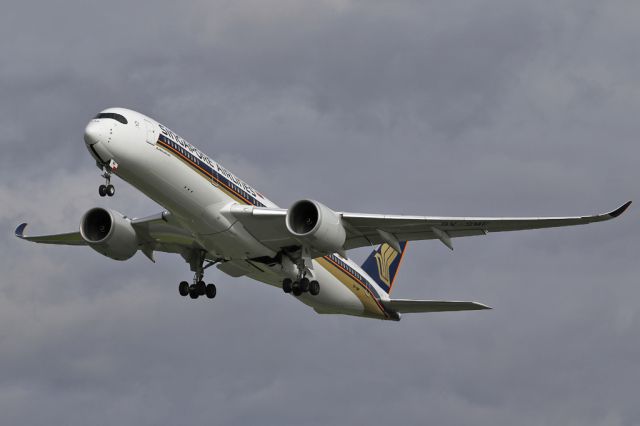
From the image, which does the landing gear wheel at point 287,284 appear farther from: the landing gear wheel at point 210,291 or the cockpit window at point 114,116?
the cockpit window at point 114,116

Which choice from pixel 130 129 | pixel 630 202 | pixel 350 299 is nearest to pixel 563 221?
pixel 630 202

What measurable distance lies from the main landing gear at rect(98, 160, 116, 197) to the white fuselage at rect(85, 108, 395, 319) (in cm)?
27

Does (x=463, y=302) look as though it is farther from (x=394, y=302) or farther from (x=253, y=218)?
(x=253, y=218)

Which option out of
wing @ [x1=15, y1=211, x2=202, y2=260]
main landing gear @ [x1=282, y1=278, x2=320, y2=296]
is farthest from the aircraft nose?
main landing gear @ [x1=282, y1=278, x2=320, y2=296]

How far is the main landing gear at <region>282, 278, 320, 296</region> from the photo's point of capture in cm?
4312

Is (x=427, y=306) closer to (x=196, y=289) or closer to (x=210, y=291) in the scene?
(x=210, y=291)

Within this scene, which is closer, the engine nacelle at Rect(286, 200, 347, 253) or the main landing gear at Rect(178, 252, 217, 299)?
the engine nacelle at Rect(286, 200, 347, 253)

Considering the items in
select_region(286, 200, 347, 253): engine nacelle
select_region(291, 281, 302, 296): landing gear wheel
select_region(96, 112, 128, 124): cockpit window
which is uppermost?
select_region(96, 112, 128, 124): cockpit window

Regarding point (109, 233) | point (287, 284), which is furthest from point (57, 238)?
point (287, 284)

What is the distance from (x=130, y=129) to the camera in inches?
1515

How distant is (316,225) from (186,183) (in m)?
4.54

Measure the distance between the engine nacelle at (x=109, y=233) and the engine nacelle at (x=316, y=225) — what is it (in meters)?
7.27

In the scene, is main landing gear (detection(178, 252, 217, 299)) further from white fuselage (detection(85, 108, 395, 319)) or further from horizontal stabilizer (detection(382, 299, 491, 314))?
horizontal stabilizer (detection(382, 299, 491, 314))

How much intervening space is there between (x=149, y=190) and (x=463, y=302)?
13.6m
